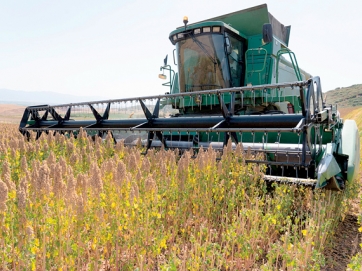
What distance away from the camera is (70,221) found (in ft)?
6.14

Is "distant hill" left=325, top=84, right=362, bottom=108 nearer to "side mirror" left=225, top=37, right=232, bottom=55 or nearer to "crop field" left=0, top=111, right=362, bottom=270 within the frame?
"side mirror" left=225, top=37, right=232, bottom=55

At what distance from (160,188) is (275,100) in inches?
137

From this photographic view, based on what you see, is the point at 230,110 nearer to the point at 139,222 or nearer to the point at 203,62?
the point at 203,62

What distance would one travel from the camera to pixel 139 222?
7.01 feet

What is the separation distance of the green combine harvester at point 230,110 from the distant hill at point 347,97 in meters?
57.7

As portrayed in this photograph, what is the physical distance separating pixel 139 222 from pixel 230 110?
2.27 meters

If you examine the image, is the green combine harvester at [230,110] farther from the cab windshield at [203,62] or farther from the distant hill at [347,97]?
the distant hill at [347,97]

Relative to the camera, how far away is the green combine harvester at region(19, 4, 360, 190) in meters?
3.52

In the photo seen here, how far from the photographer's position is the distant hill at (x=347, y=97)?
61.3 m

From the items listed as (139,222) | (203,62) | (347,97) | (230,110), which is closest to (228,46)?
(203,62)

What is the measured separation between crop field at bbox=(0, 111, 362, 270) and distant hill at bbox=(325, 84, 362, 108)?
60942mm

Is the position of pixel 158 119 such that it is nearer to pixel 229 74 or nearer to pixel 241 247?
pixel 229 74

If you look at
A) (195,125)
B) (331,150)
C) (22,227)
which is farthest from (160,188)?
(331,150)

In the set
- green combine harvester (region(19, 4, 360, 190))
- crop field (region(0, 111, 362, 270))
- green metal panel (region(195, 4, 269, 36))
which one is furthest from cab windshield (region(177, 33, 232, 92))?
crop field (region(0, 111, 362, 270))
